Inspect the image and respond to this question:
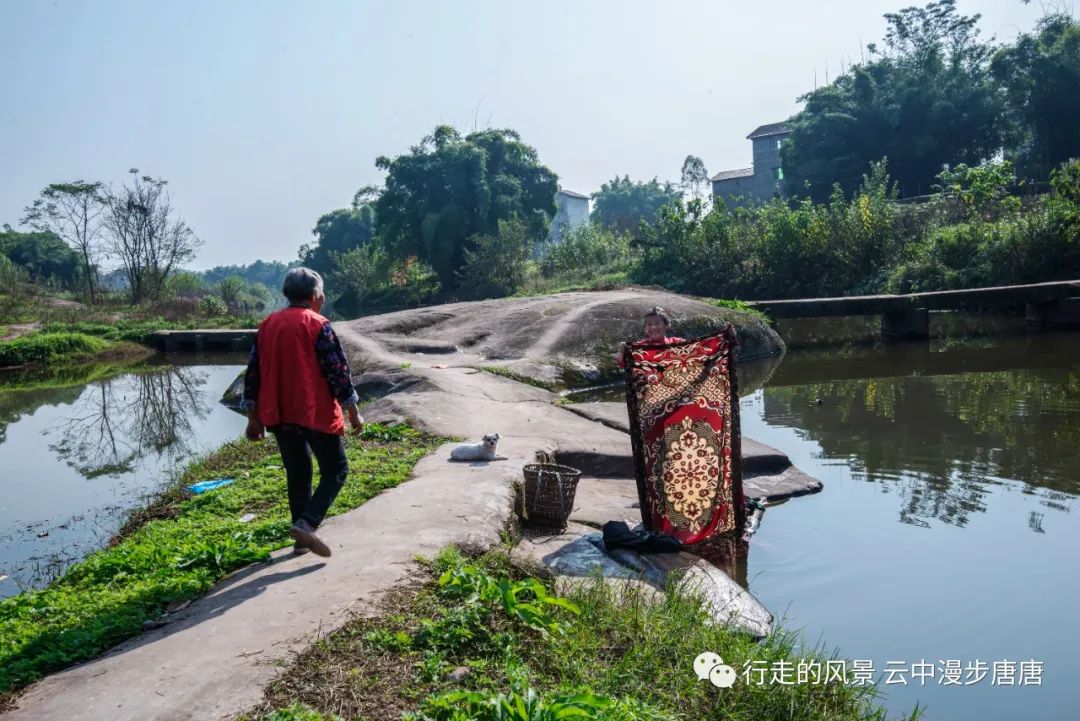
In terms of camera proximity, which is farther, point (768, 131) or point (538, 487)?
point (768, 131)

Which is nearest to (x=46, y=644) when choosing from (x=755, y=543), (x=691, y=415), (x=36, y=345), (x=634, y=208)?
(x=691, y=415)

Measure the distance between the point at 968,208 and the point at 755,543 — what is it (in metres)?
20.5

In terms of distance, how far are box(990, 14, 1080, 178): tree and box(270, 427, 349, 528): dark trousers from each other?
1444 inches

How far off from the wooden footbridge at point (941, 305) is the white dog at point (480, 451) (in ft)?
40.5

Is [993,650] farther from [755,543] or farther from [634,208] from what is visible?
[634,208]

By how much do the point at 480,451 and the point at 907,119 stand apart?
37140 mm

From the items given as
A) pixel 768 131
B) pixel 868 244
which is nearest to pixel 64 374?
pixel 868 244

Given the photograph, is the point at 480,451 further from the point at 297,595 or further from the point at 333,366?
the point at 297,595

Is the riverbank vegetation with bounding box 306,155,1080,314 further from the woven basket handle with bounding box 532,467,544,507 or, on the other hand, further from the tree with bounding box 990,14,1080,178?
the woven basket handle with bounding box 532,467,544,507

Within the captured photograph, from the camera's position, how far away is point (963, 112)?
36.9m

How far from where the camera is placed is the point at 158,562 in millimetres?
4719

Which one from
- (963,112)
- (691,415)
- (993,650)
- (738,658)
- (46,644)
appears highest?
(963,112)

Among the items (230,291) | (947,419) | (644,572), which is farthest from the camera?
(230,291)

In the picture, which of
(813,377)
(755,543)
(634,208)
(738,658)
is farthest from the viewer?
(634,208)
